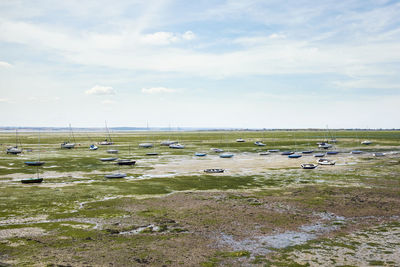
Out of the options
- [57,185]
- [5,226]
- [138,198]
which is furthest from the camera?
[57,185]

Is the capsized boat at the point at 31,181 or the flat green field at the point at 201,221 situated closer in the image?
the flat green field at the point at 201,221

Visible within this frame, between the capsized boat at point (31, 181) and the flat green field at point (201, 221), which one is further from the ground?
the capsized boat at point (31, 181)

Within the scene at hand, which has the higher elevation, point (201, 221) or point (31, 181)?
point (31, 181)

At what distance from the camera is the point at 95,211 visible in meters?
28.4

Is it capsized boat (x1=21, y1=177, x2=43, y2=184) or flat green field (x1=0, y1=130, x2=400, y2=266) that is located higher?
capsized boat (x1=21, y1=177, x2=43, y2=184)

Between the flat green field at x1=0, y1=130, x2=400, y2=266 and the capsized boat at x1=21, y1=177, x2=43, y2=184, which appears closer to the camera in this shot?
the flat green field at x1=0, y1=130, x2=400, y2=266

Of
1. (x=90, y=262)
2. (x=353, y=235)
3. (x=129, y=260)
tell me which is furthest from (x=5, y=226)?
(x=353, y=235)

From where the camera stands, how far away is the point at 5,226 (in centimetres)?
2391

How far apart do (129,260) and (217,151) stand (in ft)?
245

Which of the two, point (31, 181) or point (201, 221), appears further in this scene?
point (31, 181)

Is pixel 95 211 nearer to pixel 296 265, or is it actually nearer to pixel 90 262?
pixel 90 262

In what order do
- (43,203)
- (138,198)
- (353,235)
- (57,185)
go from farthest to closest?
1. (57,185)
2. (138,198)
3. (43,203)
4. (353,235)

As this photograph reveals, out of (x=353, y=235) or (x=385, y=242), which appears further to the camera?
(x=353, y=235)

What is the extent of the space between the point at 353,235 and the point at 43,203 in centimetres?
2757
